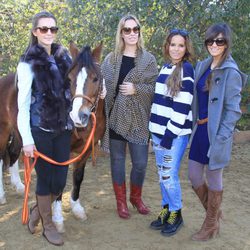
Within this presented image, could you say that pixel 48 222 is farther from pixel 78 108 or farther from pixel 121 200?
pixel 78 108

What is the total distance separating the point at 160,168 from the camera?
10.7 ft

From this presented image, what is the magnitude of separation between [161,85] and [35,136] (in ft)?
3.58

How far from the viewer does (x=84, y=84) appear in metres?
2.92

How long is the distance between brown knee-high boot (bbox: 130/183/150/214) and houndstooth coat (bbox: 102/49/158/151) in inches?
21.5

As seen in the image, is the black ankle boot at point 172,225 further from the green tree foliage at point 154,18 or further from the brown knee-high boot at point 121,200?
the green tree foliage at point 154,18

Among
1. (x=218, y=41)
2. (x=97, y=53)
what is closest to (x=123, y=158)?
(x=97, y=53)

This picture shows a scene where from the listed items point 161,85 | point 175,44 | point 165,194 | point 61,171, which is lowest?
point 165,194

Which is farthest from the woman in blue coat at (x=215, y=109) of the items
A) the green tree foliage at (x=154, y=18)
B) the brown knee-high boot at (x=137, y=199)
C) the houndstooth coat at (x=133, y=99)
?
the green tree foliage at (x=154, y=18)

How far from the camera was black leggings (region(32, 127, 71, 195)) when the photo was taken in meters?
2.91

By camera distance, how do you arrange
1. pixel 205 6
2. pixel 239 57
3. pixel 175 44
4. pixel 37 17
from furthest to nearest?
pixel 239 57 < pixel 205 6 < pixel 175 44 < pixel 37 17

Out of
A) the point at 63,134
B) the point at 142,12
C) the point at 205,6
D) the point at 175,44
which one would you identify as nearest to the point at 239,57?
the point at 205,6

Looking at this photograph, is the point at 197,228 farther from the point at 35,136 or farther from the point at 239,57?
the point at 239,57

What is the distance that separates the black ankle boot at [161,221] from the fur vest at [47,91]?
4.06 feet

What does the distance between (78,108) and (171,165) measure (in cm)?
92
